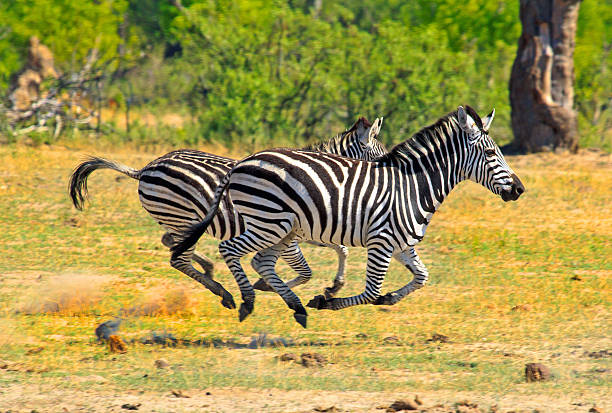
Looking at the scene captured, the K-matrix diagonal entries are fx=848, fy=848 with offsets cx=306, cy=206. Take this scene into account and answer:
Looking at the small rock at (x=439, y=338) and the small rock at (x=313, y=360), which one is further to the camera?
the small rock at (x=439, y=338)

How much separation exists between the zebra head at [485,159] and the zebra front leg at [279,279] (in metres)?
1.60

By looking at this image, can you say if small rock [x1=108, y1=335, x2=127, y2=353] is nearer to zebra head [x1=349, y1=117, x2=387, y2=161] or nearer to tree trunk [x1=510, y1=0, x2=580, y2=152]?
zebra head [x1=349, y1=117, x2=387, y2=161]

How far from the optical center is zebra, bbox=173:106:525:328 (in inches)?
257

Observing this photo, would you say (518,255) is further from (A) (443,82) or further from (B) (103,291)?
(A) (443,82)

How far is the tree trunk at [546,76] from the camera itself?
58.0 ft

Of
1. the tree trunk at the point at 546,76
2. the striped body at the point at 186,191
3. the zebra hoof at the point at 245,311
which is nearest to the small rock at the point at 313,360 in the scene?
the zebra hoof at the point at 245,311

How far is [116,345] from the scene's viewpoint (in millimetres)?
6238

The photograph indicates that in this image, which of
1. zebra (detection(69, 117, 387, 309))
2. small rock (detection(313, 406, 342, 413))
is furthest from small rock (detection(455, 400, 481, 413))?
zebra (detection(69, 117, 387, 309))

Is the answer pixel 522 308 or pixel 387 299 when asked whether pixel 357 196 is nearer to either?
pixel 387 299

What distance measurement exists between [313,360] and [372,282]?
97 cm

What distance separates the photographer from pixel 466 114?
6.76 meters

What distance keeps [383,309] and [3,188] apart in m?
7.46

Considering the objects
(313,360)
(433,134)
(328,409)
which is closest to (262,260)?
(313,360)

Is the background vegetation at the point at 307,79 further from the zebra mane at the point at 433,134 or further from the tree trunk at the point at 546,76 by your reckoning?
the zebra mane at the point at 433,134
